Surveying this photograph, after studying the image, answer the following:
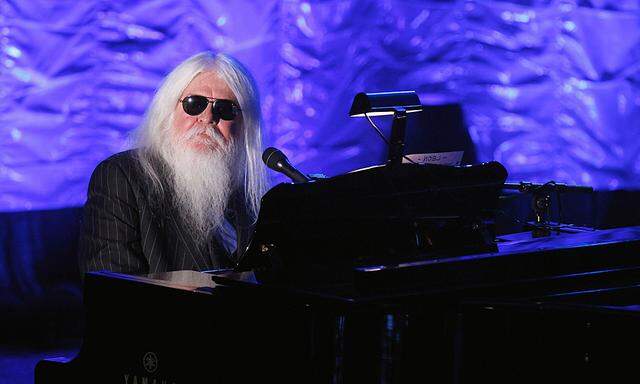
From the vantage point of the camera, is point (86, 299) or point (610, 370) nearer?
point (610, 370)

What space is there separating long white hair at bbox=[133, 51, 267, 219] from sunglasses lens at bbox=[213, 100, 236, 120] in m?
0.10

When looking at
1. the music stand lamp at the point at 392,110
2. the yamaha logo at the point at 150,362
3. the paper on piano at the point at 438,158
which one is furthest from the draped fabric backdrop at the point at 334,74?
the music stand lamp at the point at 392,110

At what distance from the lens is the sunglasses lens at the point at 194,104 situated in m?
3.40

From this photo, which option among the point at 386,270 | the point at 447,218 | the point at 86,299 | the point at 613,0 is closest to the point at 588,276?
the point at 447,218

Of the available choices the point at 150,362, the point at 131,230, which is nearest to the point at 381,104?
the point at 150,362

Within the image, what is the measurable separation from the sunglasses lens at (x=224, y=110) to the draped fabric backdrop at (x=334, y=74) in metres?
2.19

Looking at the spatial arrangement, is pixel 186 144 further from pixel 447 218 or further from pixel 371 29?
pixel 371 29

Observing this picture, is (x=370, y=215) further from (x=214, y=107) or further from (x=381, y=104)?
(x=214, y=107)

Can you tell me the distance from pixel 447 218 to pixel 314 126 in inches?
149

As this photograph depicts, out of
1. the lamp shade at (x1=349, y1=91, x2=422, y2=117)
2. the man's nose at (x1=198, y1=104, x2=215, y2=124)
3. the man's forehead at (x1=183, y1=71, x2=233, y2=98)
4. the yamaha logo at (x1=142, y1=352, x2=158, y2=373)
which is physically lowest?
the yamaha logo at (x1=142, y1=352, x2=158, y2=373)

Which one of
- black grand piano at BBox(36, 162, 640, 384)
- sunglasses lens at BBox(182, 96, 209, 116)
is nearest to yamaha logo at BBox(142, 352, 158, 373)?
black grand piano at BBox(36, 162, 640, 384)

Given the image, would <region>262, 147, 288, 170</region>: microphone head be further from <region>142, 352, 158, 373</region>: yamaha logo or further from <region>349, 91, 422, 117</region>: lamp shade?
<region>142, 352, 158, 373</region>: yamaha logo

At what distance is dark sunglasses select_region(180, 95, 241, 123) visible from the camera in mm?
3404

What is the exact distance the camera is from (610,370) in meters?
1.97
